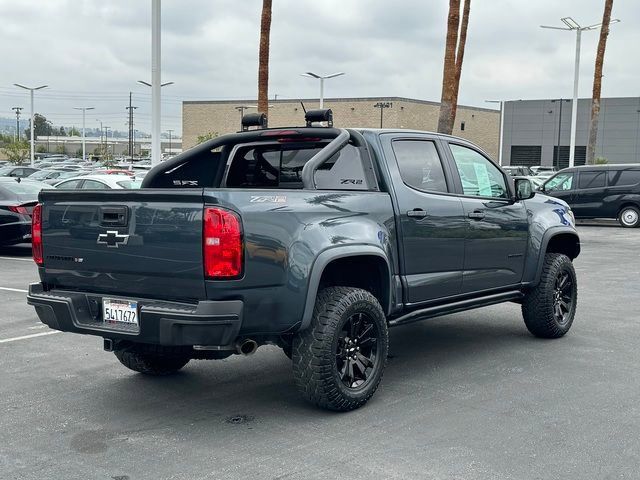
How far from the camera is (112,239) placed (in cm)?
520

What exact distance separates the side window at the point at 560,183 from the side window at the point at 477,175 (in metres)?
18.8

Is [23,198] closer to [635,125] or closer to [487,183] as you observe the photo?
[487,183]

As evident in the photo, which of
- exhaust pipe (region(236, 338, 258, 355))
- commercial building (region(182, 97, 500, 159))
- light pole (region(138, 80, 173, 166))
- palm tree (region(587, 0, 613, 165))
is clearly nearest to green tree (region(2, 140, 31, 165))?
commercial building (region(182, 97, 500, 159))

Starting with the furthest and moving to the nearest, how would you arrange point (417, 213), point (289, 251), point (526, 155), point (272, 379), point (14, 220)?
point (526, 155), point (14, 220), point (272, 379), point (417, 213), point (289, 251)

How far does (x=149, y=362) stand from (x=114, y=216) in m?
1.68

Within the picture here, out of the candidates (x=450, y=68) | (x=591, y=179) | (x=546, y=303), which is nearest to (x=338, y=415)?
(x=546, y=303)

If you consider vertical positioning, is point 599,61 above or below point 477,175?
above

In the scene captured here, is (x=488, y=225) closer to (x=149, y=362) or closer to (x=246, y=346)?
(x=246, y=346)

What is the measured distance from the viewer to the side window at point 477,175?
7.09 m

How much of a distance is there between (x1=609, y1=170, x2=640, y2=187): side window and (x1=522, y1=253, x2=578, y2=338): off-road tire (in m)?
17.9

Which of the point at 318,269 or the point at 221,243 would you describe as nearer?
the point at 221,243

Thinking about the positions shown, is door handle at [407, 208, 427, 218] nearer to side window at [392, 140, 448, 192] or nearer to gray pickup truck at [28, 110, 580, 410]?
gray pickup truck at [28, 110, 580, 410]

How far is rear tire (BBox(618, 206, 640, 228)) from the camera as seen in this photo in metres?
24.5

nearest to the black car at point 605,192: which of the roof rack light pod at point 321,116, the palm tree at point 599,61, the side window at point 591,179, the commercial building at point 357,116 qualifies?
the side window at point 591,179
